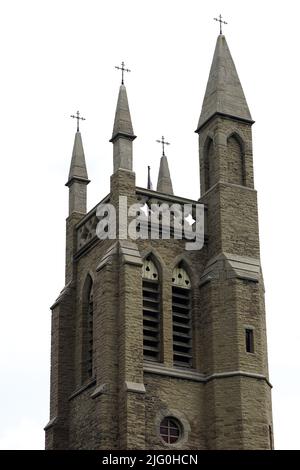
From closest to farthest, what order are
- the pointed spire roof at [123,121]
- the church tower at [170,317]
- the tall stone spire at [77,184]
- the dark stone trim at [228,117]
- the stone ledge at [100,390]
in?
the stone ledge at [100,390], the church tower at [170,317], the pointed spire roof at [123,121], the dark stone trim at [228,117], the tall stone spire at [77,184]

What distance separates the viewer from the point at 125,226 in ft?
170

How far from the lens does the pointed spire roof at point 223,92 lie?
5509cm

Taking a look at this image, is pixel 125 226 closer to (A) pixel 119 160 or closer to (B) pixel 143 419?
(A) pixel 119 160

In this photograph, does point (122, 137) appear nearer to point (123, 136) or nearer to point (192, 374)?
point (123, 136)

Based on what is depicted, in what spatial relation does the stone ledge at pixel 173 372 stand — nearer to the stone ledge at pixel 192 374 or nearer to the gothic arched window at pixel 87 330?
the stone ledge at pixel 192 374

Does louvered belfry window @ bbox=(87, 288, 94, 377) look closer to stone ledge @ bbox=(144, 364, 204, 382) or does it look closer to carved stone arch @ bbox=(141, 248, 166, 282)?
Result: carved stone arch @ bbox=(141, 248, 166, 282)

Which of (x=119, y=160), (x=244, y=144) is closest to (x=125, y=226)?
(x=119, y=160)

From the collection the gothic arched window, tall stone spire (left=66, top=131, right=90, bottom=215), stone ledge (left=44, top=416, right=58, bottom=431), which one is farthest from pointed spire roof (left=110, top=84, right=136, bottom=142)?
stone ledge (left=44, top=416, right=58, bottom=431)

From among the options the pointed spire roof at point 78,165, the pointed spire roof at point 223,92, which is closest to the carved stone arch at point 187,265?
the pointed spire roof at point 223,92

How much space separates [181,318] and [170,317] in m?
0.72

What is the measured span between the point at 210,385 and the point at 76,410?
5.05m

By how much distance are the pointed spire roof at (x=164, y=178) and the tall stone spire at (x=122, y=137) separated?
9.61m

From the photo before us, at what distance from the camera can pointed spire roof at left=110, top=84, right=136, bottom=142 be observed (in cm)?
5328

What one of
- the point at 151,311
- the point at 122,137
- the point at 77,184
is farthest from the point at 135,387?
the point at 77,184
